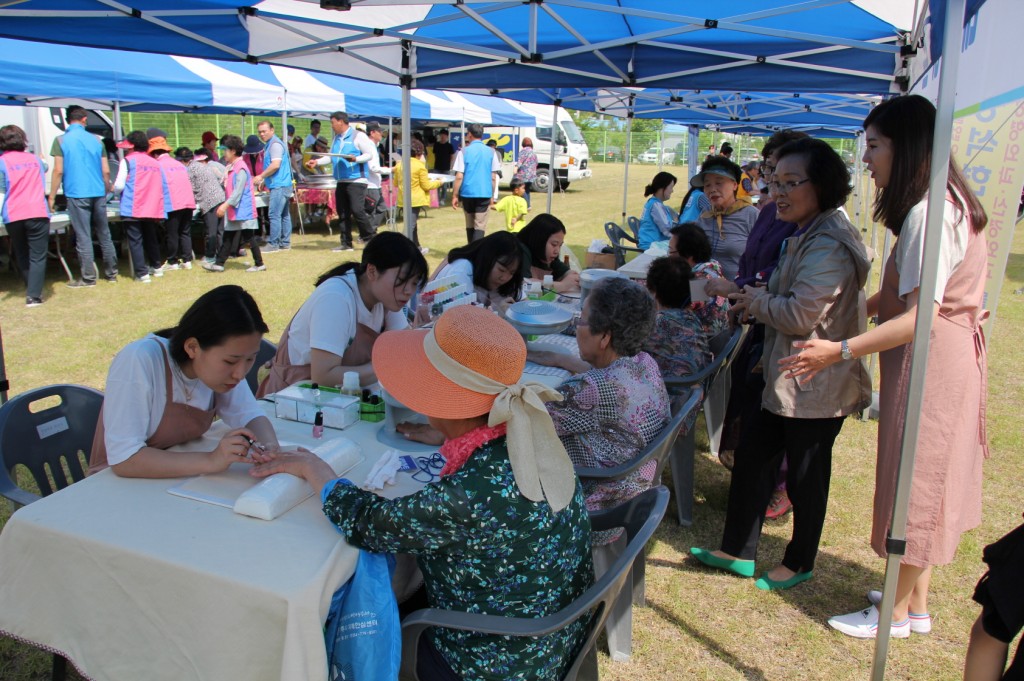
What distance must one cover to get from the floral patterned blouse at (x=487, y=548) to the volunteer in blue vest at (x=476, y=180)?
7.99 m

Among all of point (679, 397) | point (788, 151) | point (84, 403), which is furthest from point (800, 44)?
point (84, 403)

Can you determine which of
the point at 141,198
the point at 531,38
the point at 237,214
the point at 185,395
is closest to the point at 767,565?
the point at 185,395

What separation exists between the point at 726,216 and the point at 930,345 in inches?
132

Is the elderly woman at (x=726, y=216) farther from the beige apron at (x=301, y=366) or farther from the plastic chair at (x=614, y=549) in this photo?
the beige apron at (x=301, y=366)

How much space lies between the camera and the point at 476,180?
948 cm

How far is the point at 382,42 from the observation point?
177 inches

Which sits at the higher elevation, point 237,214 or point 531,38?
point 531,38

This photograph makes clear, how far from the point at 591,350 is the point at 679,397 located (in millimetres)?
921

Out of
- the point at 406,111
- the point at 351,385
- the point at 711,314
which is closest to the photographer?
the point at 351,385

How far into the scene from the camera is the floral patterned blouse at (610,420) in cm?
223

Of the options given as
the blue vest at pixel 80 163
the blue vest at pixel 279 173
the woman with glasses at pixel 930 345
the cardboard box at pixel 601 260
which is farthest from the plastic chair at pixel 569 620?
the blue vest at pixel 279 173

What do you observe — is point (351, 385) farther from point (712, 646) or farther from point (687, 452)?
point (687, 452)

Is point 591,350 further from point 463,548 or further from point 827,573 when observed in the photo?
point 827,573

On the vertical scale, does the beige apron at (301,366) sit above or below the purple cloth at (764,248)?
below
